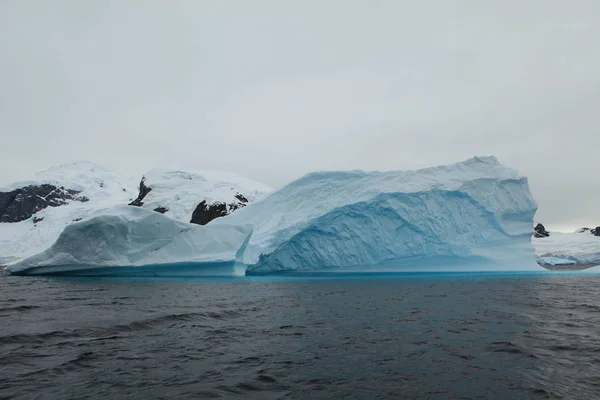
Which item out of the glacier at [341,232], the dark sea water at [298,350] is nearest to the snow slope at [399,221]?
the glacier at [341,232]

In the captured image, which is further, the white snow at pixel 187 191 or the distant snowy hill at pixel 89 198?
the distant snowy hill at pixel 89 198

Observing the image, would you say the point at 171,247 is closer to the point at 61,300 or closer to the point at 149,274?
the point at 149,274

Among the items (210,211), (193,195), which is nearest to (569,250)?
(210,211)

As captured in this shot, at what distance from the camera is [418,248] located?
75.4 ft

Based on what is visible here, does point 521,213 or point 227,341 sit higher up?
point 521,213

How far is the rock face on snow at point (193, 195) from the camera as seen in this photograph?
4816 centimetres

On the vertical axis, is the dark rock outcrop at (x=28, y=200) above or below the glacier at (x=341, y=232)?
above

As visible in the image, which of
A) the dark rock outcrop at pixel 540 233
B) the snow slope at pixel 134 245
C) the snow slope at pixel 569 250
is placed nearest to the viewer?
the snow slope at pixel 134 245

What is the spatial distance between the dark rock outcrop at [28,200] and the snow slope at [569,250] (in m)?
81.3

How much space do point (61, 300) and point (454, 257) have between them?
19988 millimetres

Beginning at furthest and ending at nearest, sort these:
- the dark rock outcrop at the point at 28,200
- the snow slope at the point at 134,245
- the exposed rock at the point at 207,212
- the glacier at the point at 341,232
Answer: the dark rock outcrop at the point at 28,200 → the exposed rock at the point at 207,212 → the glacier at the point at 341,232 → the snow slope at the point at 134,245

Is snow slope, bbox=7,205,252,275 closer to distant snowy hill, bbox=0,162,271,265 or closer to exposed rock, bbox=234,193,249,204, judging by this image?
distant snowy hill, bbox=0,162,271,265

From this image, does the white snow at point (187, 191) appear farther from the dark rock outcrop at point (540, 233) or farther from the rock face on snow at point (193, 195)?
the dark rock outcrop at point (540, 233)

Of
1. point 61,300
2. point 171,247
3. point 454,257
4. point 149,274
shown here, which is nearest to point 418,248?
point 454,257
